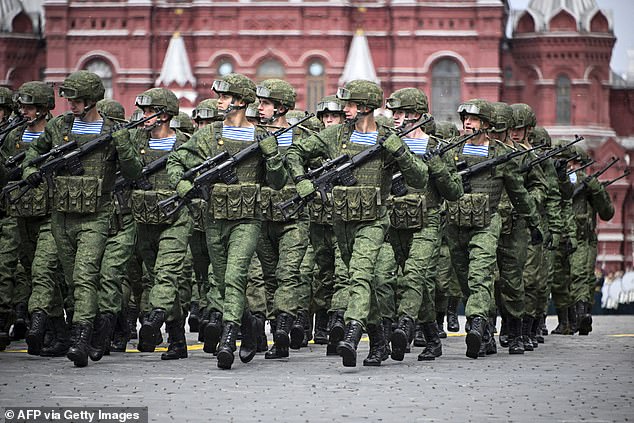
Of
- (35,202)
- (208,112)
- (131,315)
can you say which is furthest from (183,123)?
(35,202)

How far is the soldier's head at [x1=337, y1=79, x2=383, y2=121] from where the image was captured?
12.4m

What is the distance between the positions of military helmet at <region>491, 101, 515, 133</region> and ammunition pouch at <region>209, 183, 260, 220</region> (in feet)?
→ 9.76

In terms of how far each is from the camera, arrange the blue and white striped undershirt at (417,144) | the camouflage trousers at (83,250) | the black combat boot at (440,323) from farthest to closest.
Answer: the black combat boot at (440,323)
the blue and white striped undershirt at (417,144)
the camouflage trousers at (83,250)

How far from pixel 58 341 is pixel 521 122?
498cm

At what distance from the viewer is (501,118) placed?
48.0 ft

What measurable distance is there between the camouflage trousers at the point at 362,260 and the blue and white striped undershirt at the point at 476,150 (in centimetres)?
187

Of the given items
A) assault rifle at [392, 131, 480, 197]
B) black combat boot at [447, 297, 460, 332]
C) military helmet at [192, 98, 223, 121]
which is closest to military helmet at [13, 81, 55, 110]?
military helmet at [192, 98, 223, 121]

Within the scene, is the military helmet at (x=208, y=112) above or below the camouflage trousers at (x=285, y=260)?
above

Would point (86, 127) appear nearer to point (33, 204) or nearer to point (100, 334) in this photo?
point (33, 204)

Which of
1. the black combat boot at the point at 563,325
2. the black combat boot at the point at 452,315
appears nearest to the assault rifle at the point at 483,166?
the black combat boot at the point at 452,315

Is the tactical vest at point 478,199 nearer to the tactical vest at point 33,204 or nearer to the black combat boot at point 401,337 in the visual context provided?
the black combat boot at point 401,337

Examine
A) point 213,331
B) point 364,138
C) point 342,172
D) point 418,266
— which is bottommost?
point 213,331

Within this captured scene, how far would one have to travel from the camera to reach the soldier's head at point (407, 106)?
13184 mm

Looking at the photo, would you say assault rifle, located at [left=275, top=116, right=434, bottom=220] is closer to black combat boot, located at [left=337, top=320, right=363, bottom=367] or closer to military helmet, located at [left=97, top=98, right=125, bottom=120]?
black combat boot, located at [left=337, top=320, right=363, bottom=367]
